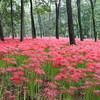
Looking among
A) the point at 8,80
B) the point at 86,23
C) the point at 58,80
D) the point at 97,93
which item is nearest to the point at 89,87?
the point at 97,93

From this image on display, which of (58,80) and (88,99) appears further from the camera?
(58,80)

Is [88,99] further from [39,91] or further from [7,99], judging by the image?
[7,99]

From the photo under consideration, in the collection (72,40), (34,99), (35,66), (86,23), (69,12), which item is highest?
(86,23)

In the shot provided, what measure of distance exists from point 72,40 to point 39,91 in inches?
329

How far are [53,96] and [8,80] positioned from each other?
1606 mm

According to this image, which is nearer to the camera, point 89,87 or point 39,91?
point 89,87

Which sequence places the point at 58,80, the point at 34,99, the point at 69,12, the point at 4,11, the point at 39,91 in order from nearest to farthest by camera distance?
the point at 34,99
the point at 39,91
the point at 58,80
the point at 69,12
the point at 4,11

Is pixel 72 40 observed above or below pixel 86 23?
below

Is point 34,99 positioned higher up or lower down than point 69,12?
lower down

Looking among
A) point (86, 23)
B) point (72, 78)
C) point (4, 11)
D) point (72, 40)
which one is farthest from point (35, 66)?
point (86, 23)

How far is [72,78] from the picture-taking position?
3.35m

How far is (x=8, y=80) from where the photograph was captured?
3.68 m

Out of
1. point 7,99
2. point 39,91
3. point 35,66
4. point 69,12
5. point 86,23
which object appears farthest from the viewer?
point 86,23

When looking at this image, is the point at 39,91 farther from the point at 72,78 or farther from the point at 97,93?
the point at 97,93
